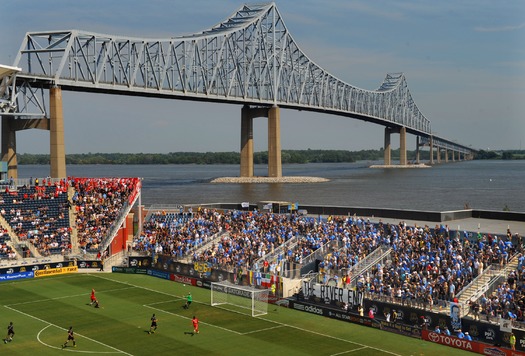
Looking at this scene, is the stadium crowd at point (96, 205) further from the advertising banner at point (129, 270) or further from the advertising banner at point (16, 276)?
the advertising banner at point (16, 276)

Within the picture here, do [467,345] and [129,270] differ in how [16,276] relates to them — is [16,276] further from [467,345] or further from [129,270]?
[467,345]

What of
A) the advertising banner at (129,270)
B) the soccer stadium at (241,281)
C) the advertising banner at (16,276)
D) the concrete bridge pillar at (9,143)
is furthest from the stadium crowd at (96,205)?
the concrete bridge pillar at (9,143)

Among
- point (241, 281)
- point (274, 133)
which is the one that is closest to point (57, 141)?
point (241, 281)

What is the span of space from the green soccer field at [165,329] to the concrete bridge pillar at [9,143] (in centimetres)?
4315

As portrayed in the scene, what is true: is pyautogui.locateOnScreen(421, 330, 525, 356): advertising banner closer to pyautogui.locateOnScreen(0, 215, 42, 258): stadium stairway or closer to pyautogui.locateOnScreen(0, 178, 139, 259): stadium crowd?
pyautogui.locateOnScreen(0, 178, 139, 259): stadium crowd

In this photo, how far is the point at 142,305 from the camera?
4328 cm

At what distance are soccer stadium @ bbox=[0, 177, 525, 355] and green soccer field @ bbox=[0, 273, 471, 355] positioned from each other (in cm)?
10

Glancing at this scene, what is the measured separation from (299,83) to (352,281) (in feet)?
411

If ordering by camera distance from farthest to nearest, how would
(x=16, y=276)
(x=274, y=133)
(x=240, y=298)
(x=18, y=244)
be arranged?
(x=274, y=133) → (x=18, y=244) → (x=16, y=276) → (x=240, y=298)

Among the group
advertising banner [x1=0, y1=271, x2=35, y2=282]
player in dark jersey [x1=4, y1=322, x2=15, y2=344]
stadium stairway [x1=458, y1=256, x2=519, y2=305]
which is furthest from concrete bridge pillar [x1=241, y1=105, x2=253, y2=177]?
player in dark jersey [x1=4, y1=322, x2=15, y2=344]

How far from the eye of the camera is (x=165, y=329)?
37.5m

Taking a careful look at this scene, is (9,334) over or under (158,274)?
under

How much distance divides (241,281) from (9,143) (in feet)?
169

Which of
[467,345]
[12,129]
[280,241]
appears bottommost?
[467,345]
